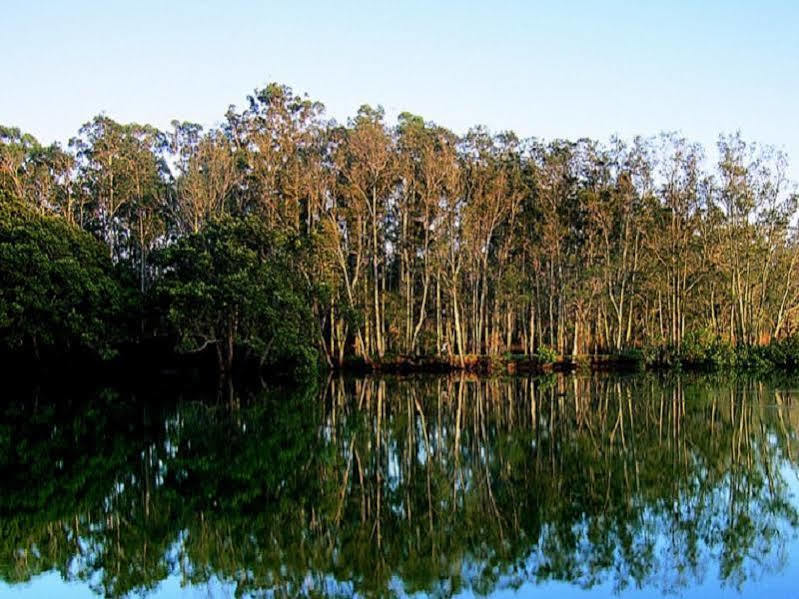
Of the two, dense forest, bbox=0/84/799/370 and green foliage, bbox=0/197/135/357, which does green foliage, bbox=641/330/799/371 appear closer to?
dense forest, bbox=0/84/799/370

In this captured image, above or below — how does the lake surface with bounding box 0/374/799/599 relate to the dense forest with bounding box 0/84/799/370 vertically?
below

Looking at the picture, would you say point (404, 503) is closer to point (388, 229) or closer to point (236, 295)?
point (236, 295)

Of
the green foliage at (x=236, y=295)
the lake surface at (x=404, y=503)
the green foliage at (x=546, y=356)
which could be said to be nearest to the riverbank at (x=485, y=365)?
the green foliage at (x=546, y=356)

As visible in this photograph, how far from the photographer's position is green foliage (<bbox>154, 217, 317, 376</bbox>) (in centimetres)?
3262

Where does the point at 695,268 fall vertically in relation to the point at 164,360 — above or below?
above

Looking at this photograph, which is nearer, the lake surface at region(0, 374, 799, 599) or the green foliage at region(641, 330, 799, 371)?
the lake surface at region(0, 374, 799, 599)

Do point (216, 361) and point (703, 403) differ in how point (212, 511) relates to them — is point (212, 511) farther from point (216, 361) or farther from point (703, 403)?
point (216, 361)

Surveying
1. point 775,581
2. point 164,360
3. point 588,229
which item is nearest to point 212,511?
point 775,581

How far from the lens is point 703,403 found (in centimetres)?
2405

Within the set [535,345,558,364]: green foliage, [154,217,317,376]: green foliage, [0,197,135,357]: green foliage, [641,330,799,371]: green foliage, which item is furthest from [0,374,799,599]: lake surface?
[535,345,558,364]: green foliage

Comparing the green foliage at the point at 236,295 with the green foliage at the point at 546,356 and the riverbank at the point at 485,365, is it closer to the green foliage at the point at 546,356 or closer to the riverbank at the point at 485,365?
the riverbank at the point at 485,365

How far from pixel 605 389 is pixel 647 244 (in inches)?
713

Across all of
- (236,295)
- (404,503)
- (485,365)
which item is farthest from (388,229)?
(404,503)

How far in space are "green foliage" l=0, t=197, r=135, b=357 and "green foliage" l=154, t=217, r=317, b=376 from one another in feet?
8.02
